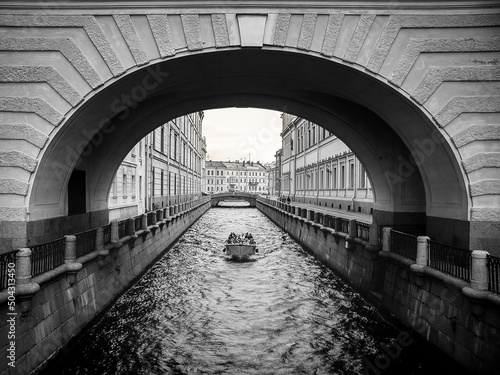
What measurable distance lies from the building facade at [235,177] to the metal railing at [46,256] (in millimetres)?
122582

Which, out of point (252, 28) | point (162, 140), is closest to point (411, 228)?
point (252, 28)

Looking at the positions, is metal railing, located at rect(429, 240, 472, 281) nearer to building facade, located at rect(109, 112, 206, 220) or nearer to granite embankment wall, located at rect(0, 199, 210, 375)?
granite embankment wall, located at rect(0, 199, 210, 375)

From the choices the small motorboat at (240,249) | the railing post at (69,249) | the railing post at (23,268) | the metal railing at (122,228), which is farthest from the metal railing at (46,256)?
the small motorboat at (240,249)

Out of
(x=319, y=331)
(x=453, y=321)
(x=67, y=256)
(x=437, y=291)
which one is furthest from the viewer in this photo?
(x=319, y=331)

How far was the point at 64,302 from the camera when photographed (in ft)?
30.0

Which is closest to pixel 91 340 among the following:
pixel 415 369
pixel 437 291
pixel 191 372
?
pixel 191 372

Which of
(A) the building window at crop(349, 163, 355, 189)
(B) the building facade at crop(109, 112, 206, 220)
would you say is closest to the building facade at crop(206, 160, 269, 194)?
(B) the building facade at crop(109, 112, 206, 220)

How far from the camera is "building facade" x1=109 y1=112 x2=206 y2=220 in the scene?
2214 centimetres

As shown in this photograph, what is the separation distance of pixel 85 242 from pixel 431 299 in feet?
28.4

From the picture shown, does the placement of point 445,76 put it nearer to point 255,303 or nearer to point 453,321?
point 453,321

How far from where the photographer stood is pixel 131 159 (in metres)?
23.5

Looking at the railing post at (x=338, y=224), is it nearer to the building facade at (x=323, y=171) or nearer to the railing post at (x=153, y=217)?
the railing post at (x=153, y=217)

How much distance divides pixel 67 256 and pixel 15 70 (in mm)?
4395

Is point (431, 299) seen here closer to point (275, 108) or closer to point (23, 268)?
point (23, 268)
